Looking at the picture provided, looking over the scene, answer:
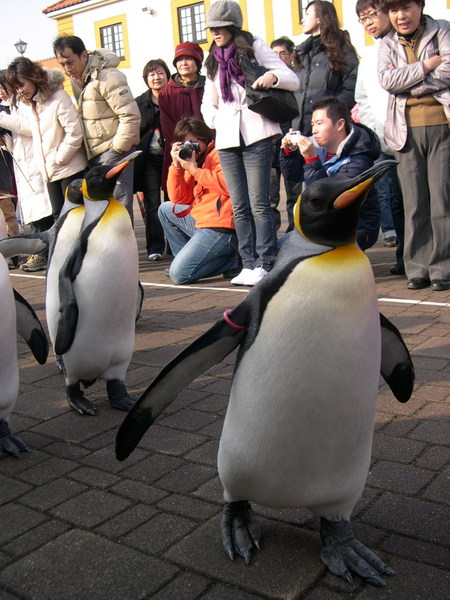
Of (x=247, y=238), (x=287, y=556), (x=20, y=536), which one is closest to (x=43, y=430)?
(x=20, y=536)

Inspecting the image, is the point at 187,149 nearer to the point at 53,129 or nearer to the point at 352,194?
the point at 53,129

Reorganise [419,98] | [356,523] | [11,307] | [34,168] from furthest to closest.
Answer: [34,168] → [419,98] → [11,307] → [356,523]

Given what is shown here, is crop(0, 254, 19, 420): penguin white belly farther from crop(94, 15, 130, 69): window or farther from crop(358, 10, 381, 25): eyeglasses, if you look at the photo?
crop(94, 15, 130, 69): window

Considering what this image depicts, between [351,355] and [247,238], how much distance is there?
442 centimetres

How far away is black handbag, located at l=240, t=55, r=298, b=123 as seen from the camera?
573 centimetres

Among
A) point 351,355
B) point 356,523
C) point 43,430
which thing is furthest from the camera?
point 43,430

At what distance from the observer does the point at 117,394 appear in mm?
3576

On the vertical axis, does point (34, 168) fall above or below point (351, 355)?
above

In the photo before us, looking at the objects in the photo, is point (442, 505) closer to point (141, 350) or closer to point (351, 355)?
point (351, 355)

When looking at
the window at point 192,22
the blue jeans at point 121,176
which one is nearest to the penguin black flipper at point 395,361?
the blue jeans at point 121,176

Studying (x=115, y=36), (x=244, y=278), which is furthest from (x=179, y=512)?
(x=115, y=36)

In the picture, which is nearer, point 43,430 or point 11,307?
point 11,307

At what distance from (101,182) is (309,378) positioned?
2.00 metres

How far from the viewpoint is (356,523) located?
91.3 inches
